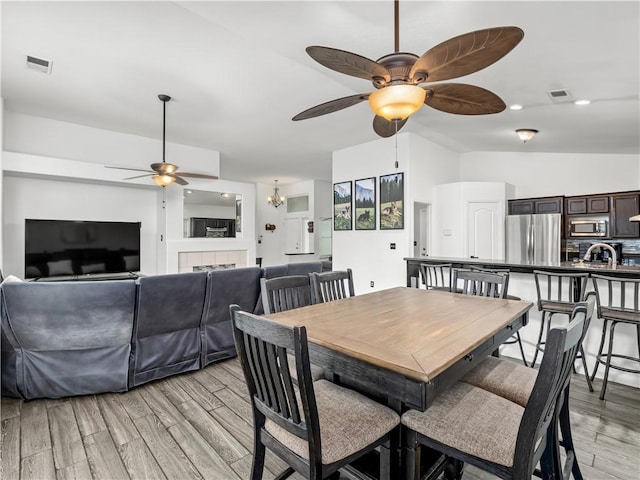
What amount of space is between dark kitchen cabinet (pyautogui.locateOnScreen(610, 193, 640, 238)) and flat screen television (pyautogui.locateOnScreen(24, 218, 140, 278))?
821 centimetres

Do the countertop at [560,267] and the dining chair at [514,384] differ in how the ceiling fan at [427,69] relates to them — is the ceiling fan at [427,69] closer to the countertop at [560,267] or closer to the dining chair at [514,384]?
the dining chair at [514,384]

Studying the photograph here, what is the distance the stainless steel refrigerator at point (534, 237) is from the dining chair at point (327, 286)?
13.9ft

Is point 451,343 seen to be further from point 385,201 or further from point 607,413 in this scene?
point 385,201

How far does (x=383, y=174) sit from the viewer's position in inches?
220

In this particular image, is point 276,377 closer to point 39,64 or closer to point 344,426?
point 344,426

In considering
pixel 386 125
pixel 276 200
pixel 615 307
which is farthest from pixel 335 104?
pixel 276 200

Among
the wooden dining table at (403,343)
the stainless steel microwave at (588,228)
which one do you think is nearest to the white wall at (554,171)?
the stainless steel microwave at (588,228)

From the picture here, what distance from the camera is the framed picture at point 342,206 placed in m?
6.24

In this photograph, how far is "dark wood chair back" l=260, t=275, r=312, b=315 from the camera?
218 centimetres

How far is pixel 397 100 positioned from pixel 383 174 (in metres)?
3.87

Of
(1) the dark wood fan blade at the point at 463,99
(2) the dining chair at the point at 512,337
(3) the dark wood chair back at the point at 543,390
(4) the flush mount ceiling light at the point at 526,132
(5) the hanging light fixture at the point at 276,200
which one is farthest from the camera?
(5) the hanging light fixture at the point at 276,200

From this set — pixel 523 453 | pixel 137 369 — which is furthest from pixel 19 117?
pixel 523 453

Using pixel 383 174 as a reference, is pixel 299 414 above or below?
below

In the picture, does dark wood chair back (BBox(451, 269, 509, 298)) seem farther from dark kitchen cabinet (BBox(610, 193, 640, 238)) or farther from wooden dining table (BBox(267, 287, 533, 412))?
dark kitchen cabinet (BBox(610, 193, 640, 238))
